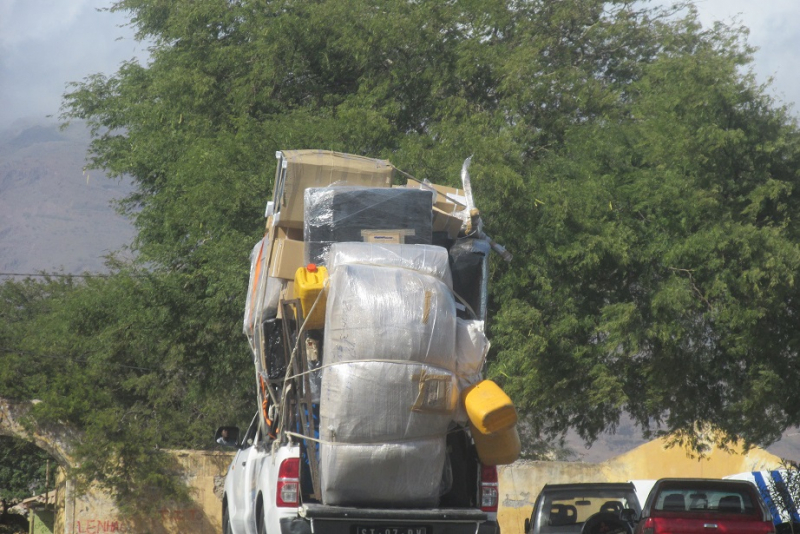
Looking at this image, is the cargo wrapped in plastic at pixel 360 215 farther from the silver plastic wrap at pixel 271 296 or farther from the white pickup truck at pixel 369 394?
the silver plastic wrap at pixel 271 296

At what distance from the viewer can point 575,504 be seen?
1488 cm

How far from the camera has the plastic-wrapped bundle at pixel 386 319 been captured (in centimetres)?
736

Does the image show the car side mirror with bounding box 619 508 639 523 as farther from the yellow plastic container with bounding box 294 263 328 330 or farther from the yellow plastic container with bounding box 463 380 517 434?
the yellow plastic container with bounding box 294 263 328 330

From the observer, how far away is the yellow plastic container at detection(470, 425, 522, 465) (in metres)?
7.96

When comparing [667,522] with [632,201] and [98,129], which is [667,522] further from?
[98,129]

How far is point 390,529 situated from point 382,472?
0.53 m

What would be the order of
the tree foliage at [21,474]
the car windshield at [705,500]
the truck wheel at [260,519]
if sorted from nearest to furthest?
the truck wheel at [260,519] < the car windshield at [705,500] < the tree foliage at [21,474]

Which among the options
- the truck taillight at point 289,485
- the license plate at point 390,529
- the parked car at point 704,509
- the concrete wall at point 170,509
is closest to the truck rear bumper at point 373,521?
the license plate at point 390,529

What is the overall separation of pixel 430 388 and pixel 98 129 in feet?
57.3

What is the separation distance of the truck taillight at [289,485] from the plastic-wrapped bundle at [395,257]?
4.89 ft

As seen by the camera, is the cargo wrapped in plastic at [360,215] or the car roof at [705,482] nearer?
the cargo wrapped in plastic at [360,215]

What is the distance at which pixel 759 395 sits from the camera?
48.9 ft

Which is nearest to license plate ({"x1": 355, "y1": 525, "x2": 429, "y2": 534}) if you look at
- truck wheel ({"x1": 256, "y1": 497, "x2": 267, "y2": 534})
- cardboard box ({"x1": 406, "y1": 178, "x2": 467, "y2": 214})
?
truck wheel ({"x1": 256, "y1": 497, "x2": 267, "y2": 534})

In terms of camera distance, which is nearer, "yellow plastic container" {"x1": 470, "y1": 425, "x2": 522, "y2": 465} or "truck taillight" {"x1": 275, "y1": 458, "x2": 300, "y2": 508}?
"truck taillight" {"x1": 275, "y1": 458, "x2": 300, "y2": 508}
